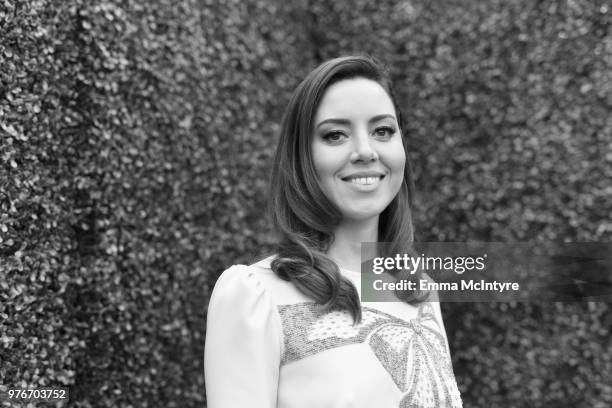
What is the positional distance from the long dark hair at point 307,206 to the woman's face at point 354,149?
0.09 feet

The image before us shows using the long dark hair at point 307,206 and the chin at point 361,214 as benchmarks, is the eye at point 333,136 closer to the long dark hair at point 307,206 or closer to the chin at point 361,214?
the long dark hair at point 307,206

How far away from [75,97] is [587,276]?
2.44 metres

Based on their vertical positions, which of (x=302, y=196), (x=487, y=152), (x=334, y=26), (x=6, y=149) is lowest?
(x=302, y=196)

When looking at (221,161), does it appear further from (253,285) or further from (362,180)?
(253,285)

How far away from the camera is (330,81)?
6.50 ft

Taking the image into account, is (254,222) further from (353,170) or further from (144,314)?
(353,170)

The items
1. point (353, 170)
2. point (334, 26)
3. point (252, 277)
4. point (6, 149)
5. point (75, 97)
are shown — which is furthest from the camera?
point (334, 26)

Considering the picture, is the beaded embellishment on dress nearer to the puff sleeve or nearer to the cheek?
the puff sleeve

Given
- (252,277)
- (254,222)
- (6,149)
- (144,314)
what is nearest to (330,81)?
(252,277)

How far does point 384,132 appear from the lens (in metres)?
2.01

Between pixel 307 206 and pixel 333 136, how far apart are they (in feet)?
0.70

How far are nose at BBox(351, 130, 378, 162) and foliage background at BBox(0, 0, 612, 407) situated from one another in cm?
110

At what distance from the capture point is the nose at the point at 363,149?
191 cm

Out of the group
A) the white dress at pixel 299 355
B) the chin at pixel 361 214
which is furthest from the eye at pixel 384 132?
the white dress at pixel 299 355
